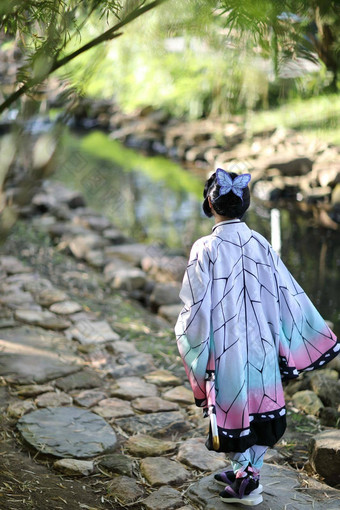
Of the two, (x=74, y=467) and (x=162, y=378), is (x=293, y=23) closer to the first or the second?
(x=74, y=467)

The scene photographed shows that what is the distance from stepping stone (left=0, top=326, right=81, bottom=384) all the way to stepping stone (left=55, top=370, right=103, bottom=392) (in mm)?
48

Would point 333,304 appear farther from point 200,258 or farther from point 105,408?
point 200,258

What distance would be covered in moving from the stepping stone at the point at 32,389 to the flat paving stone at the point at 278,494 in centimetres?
106

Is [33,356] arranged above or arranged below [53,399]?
above

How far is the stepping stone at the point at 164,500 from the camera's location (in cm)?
244

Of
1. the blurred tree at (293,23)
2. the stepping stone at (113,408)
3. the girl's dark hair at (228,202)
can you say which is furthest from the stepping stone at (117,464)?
the blurred tree at (293,23)

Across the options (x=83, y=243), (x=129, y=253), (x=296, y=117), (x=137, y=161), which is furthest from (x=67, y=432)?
(x=137, y=161)

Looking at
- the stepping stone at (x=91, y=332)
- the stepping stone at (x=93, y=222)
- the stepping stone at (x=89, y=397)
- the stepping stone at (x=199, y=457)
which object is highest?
the stepping stone at (x=93, y=222)

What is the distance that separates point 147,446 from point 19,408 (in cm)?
65

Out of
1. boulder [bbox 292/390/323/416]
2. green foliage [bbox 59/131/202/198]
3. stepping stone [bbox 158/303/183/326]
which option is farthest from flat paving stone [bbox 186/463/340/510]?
green foliage [bbox 59/131/202/198]

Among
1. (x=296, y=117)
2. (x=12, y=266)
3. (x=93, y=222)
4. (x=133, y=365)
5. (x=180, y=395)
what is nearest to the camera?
(x=180, y=395)

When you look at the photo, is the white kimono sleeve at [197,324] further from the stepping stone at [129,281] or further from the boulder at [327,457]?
the stepping stone at [129,281]

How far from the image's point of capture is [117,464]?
2.72 metres

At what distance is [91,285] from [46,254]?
0.97m
